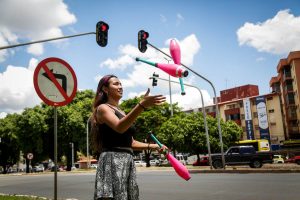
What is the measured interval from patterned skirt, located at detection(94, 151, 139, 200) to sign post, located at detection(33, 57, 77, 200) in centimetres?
227

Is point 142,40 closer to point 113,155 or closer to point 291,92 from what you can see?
point 113,155

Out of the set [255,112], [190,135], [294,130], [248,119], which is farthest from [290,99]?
[190,135]

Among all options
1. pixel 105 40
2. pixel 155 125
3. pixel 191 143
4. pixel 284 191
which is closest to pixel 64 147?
pixel 155 125

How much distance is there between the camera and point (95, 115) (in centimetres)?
311

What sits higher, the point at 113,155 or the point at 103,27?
the point at 103,27

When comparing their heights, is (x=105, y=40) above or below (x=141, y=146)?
above

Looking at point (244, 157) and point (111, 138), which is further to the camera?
point (244, 157)

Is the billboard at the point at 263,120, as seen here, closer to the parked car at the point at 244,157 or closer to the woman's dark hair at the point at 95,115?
the parked car at the point at 244,157

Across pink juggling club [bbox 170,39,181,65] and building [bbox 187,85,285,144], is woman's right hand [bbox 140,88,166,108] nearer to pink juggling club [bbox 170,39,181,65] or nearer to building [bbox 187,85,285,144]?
pink juggling club [bbox 170,39,181,65]

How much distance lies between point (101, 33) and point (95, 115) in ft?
35.1

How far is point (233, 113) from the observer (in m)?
73.5

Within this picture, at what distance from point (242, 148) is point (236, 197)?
58.1ft

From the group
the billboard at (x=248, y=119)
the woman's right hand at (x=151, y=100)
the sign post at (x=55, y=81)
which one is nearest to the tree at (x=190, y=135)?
the billboard at (x=248, y=119)

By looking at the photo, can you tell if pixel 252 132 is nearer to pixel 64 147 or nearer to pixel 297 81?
pixel 297 81
